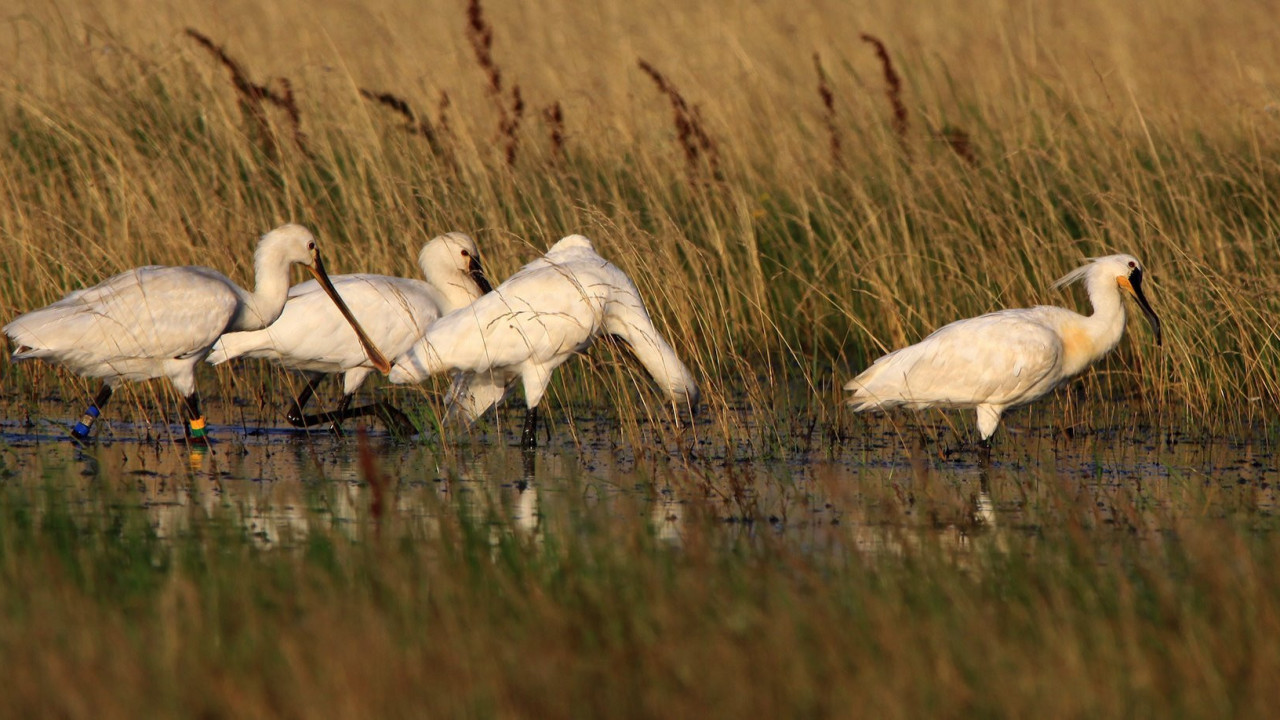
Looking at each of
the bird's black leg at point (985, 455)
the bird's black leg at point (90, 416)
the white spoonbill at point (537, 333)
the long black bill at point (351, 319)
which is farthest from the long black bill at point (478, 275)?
the bird's black leg at point (985, 455)

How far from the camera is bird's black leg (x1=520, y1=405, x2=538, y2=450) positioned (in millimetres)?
7996

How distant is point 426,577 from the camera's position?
4547 mm

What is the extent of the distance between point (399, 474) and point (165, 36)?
22.7 ft

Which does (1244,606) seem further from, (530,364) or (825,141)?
(825,141)

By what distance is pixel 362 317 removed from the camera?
8828 millimetres

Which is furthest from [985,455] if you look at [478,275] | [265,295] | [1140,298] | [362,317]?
[265,295]

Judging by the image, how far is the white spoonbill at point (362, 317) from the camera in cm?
859

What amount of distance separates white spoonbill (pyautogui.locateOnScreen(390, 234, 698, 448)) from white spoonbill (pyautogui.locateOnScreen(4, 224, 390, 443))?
35.5 inches

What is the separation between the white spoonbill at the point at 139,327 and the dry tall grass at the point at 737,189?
705mm

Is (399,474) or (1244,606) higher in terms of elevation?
(399,474)

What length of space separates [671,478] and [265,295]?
2.70 meters

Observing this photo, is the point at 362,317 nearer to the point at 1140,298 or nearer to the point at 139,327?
the point at 139,327

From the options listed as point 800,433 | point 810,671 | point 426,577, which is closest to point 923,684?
point 810,671

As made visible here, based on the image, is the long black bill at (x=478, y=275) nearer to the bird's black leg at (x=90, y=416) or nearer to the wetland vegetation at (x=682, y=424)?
the wetland vegetation at (x=682, y=424)
